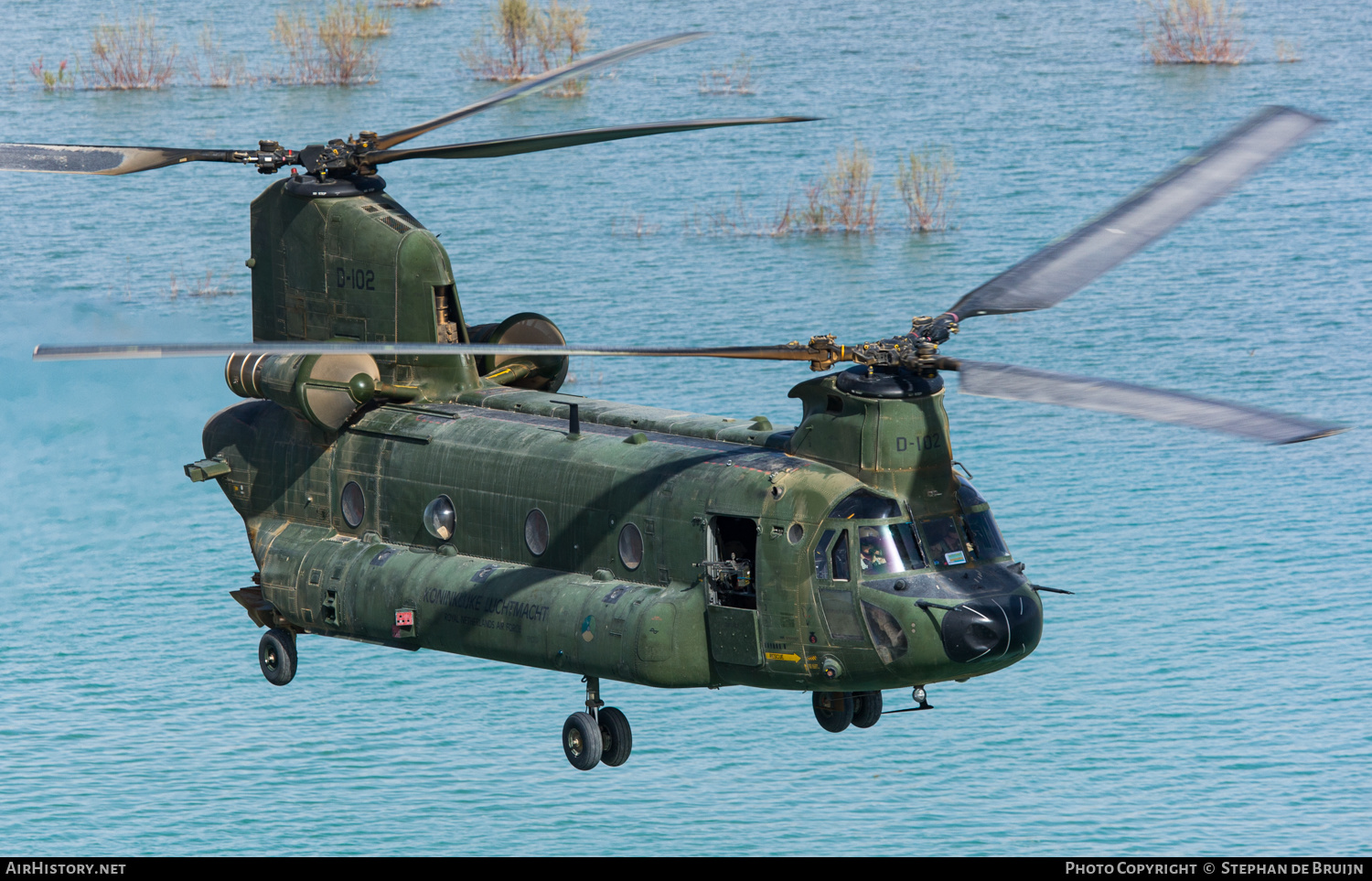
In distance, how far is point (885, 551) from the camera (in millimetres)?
22672

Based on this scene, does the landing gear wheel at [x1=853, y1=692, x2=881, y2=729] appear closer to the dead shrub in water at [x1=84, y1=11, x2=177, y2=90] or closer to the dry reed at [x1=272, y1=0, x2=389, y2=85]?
the dry reed at [x1=272, y1=0, x2=389, y2=85]

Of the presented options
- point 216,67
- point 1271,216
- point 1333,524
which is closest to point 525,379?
point 1333,524

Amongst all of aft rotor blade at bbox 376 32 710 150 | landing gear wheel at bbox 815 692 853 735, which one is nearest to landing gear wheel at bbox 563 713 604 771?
landing gear wheel at bbox 815 692 853 735

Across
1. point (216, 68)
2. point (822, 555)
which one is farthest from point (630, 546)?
point (216, 68)

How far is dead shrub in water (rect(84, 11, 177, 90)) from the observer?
7206cm

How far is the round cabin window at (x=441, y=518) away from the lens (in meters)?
26.2

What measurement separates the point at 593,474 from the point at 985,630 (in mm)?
5055

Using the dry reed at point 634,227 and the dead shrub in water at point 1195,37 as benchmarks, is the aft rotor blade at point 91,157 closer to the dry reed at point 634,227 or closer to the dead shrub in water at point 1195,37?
the dry reed at point 634,227

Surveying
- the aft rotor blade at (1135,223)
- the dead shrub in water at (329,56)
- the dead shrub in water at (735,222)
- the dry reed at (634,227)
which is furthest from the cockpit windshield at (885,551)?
the dead shrub in water at (329,56)

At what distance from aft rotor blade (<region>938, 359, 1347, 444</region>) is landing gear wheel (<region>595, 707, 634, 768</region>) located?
20.1 ft

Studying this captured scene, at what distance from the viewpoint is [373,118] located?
68688mm

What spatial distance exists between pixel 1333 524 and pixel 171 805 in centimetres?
2180

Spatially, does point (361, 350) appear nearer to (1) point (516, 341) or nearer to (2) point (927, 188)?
(1) point (516, 341)

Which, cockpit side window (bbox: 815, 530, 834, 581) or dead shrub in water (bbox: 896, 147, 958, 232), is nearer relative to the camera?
cockpit side window (bbox: 815, 530, 834, 581)
